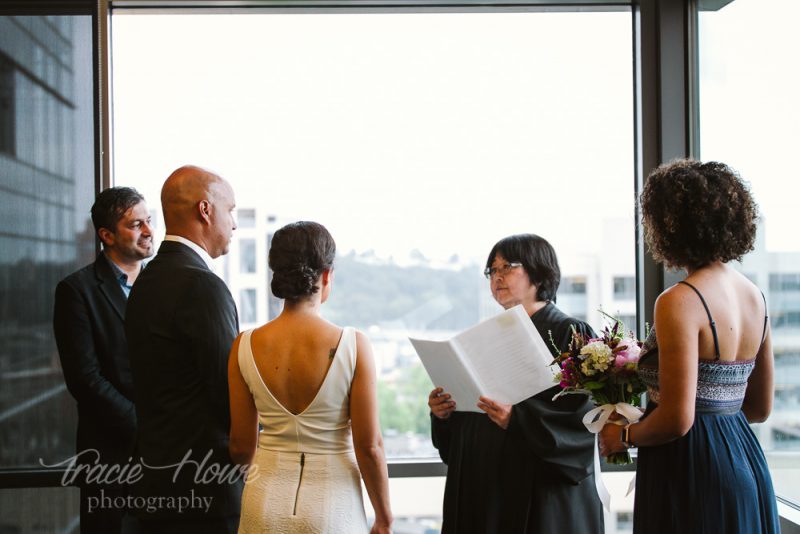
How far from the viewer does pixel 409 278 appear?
3.36 metres

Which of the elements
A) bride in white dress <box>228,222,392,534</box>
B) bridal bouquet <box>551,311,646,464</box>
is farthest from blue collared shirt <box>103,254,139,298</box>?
bridal bouquet <box>551,311,646,464</box>

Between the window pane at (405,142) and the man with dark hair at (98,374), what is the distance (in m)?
0.66

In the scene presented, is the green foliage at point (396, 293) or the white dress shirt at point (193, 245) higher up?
the white dress shirt at point (193, 245)

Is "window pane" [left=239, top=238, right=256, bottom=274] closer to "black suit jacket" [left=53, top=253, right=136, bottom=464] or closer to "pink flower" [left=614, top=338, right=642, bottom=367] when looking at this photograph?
"black suit jacket" [left=53, top=253, right=136, bottom=464]

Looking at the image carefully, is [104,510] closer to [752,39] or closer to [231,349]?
[231,349]

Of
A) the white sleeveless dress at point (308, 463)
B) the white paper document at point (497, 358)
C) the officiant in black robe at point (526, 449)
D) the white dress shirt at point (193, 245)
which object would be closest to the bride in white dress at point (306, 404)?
the white sleeveless dress at point (308, 463)

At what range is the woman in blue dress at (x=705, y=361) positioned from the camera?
1779mm

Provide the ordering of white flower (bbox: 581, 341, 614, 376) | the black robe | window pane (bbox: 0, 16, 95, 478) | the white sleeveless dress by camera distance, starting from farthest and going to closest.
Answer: window pane (bbox: 0, 16, 95, 478)
the black robe
white flower (bbox: 581, 341, 614, 376)
the white sleeveless dress

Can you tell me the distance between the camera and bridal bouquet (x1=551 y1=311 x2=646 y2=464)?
203 centimetres

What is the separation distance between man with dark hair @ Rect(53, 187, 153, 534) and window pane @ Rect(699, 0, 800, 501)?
2.33 metres

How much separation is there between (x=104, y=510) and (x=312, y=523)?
1209 mm

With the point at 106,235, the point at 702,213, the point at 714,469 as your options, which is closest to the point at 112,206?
the point at 106,235

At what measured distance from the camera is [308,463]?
1.94 m

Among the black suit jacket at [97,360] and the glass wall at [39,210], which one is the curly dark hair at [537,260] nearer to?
the black suit jacket at [97,360]
